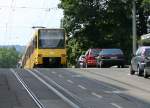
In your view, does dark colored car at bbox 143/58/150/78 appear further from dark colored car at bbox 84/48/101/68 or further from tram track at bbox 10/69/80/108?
dark colored car at bbox 84/48/101/68

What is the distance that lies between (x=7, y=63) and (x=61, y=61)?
10670 centimetres

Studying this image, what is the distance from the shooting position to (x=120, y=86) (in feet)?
80.9

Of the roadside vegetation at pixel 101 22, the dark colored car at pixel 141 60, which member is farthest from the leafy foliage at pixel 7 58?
the dark colored car at pixel 141 60

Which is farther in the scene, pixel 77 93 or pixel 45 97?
pixel 77 93

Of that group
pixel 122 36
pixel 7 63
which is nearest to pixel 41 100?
pixel 122 36

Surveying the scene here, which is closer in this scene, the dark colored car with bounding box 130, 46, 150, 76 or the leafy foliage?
the dark colored car with bounding box 130, 46, 150, 76

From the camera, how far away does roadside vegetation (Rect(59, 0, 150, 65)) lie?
72.9 meters

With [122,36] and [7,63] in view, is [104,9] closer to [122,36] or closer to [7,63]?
[122,36]

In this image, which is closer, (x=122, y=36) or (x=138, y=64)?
(x=138, y=64)

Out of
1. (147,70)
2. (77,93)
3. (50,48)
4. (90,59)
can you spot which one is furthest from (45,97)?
(90,59)

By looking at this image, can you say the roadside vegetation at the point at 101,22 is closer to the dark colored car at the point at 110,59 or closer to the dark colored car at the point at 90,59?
the dark colored car at the point at 90,59

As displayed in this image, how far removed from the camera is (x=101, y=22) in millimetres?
74812

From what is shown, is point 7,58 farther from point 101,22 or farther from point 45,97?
→ point 45,97

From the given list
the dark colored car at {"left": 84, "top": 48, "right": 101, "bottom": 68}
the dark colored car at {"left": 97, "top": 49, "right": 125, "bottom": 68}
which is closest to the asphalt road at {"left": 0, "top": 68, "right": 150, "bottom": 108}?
the dark colored car at {"left": 97, "top": 49, "right": 125, "bottom": 68}
